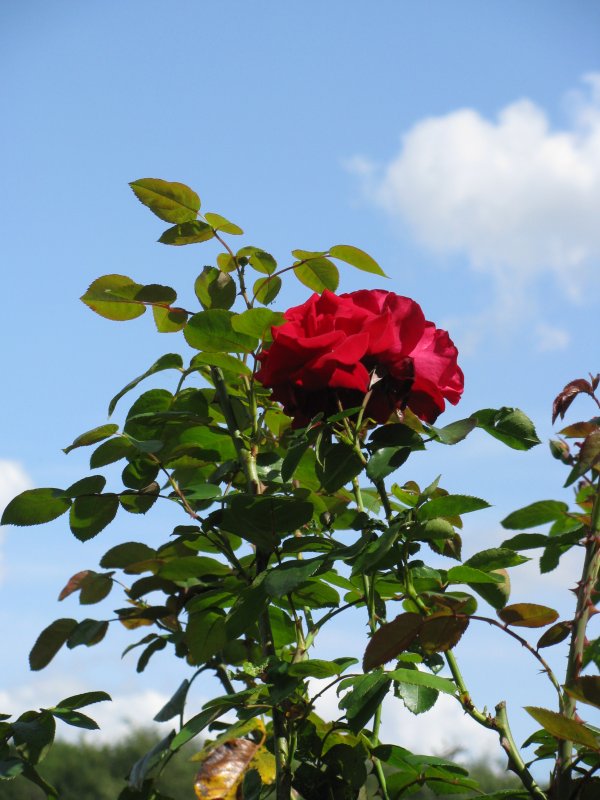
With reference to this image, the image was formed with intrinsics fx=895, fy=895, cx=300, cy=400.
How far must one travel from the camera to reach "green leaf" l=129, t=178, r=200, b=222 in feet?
4.25

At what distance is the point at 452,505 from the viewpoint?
3.25 feet

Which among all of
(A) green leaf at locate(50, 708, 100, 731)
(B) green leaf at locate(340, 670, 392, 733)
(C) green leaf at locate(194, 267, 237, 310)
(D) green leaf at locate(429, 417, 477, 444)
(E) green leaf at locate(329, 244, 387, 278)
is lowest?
(A) green leaf at locate(50, 708, 100, 731)

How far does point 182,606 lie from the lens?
4.63 ft

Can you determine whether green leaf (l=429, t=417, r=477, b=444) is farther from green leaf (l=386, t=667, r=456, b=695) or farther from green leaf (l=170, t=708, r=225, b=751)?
green leaf (l=170, t=708, r=225, b=751)

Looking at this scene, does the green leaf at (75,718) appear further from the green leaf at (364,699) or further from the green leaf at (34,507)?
the green leaf at (364,699)

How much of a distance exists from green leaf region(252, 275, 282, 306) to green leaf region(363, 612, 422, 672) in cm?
55

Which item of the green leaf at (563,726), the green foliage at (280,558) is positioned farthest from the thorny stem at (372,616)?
the green leaf at (563,726)

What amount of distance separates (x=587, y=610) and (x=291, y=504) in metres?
0.35

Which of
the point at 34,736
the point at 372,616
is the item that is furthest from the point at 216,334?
A: the point at 34,736

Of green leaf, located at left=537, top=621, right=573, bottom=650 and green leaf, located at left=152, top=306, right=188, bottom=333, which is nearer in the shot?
green leaf, located at left=537, top=621, right=573, bottom=650

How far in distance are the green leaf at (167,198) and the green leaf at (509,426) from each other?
545mm

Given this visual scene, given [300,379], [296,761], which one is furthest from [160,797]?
[300,379]

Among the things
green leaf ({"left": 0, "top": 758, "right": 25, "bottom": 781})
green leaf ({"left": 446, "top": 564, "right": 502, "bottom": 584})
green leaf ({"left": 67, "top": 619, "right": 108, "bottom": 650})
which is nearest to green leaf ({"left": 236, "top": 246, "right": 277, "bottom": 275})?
green leaf ({"left": 446, "top": 564, "right": 502, "bottom": 584})

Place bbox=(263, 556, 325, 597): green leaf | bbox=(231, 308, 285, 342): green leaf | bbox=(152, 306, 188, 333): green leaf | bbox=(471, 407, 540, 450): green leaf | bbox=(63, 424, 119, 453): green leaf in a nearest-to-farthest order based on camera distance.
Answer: bbox=(263, 556, 325, 597): green leaf < bbox=(471, 407, 540, 450): green leaf < bbox=(231, 308, 285, 342): green leaf < bbox=(63, 424, 119, 453): green leaf < bbox=(152, 306, 188, 333): green leaf
